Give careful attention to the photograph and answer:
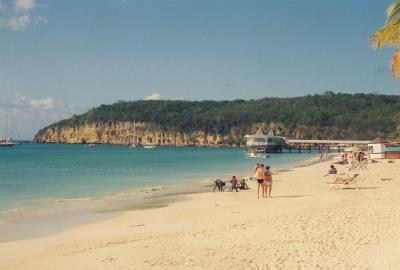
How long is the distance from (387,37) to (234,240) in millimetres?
6641

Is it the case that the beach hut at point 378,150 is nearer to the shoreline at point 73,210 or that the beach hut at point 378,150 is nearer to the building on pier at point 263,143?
the shoreline at point 73,210

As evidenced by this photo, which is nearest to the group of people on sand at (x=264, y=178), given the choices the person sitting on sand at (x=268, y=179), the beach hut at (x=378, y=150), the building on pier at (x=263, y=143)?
the person sitting on sand at (x=268, y=179)

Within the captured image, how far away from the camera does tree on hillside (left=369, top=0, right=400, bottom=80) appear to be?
13156mm

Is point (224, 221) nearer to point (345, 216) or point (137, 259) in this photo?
point (345, 216)

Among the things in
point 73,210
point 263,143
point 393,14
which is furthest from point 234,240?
point 263,143

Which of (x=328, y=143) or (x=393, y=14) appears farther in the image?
(x=328, y=143)

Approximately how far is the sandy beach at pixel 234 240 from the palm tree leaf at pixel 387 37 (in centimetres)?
496

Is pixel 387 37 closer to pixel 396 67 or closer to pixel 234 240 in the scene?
pixel 396 67

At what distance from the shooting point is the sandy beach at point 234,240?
10.9 metres

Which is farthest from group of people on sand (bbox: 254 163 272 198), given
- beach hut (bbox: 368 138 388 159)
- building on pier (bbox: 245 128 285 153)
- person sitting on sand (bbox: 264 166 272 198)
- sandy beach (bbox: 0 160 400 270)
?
building on pier (bbox: 245 128 285 153)

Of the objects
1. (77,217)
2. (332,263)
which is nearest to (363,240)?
(332,263)

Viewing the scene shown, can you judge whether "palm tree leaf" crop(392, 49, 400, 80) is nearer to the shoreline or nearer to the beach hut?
the shoreline

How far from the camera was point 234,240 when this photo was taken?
43.1 ft

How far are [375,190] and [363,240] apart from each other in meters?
13.3
